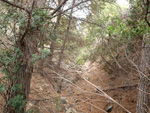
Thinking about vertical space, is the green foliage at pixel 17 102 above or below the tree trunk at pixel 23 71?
below

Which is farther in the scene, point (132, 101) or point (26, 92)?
point (132, 101)

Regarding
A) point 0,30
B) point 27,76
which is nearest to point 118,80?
point 27,76

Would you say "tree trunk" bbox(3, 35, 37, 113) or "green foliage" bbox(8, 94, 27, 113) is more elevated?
"tree trunk" bbox(3, 35, 37, 113)

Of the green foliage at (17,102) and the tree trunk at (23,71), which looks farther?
the tree trunk at (23,71)

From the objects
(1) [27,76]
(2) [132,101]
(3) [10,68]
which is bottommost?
(2) [132,101]

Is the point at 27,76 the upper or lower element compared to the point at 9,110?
upper

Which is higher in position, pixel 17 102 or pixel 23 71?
pixel 23 71

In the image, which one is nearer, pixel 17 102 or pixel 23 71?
pixel 17 102

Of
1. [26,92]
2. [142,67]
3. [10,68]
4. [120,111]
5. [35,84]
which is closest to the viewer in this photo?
[10,68]

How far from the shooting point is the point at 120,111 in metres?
5.59

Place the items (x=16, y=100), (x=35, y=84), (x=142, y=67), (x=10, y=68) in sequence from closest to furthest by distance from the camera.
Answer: (x=16, y=100) < (x=10, y=68) < (x=142, y=67) < (x=35, y=84)

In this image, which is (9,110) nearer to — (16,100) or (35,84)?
(16,100)

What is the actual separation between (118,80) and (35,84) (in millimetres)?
4625

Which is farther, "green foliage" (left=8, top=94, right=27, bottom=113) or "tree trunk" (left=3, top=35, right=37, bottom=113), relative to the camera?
"tree trunk" (left=3, top=35, right=37, bottom=113)
